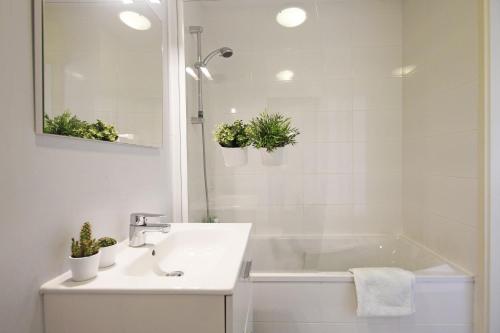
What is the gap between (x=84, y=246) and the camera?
0.75m

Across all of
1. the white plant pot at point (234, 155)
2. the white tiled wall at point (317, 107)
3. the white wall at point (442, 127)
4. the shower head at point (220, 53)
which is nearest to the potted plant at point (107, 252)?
the white plant pot at point (234, 155)

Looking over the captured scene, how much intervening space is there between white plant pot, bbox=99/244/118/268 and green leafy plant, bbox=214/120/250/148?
805 millimetres

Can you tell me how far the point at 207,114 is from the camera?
214 centimetres

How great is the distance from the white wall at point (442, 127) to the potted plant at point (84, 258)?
1.75 meters

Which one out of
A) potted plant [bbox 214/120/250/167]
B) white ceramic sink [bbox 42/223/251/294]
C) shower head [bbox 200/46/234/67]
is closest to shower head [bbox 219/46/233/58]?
shower head [bbox 200/46/234/67]

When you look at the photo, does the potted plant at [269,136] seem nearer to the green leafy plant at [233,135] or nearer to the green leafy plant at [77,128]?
the green leafy plant at [233,135]

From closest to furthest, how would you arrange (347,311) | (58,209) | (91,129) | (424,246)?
(58,209), (91,129), (347,311), (424,246)

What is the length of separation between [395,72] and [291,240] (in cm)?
158

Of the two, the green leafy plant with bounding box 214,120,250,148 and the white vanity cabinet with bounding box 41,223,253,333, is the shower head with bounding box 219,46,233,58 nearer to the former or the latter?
the green leafy plant with bounding box 214,120,250,148

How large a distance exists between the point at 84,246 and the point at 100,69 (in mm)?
643

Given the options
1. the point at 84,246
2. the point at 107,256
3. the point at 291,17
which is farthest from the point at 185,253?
the point at 291,17

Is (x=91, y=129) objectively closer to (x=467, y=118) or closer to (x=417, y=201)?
(x=467, y=118)

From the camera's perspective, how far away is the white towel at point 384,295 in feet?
4.68

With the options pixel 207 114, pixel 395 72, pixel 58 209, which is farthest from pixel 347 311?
pixel 395 72
